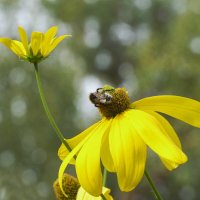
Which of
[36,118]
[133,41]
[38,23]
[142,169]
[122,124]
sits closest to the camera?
[142,169]

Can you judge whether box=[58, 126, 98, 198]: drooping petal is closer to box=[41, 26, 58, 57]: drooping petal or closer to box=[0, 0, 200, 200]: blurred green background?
box=[41, 26, 58, 57]: drooping petal

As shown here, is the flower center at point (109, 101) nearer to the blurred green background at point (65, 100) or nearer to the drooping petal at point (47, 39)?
the drooping petal at point (47, 39)

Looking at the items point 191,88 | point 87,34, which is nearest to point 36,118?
point 191,88

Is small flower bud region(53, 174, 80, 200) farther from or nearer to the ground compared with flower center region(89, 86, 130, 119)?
Result: nearer to the ground

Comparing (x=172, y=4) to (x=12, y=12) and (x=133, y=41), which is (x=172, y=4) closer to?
(x=133, y=41)

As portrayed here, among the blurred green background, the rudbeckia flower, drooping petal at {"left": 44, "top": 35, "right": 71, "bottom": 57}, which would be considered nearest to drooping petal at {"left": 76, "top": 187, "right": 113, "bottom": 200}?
the rudbeckia flower

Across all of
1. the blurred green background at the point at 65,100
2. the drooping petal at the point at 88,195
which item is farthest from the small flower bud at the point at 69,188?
the blurred green background at the point at 65,100
